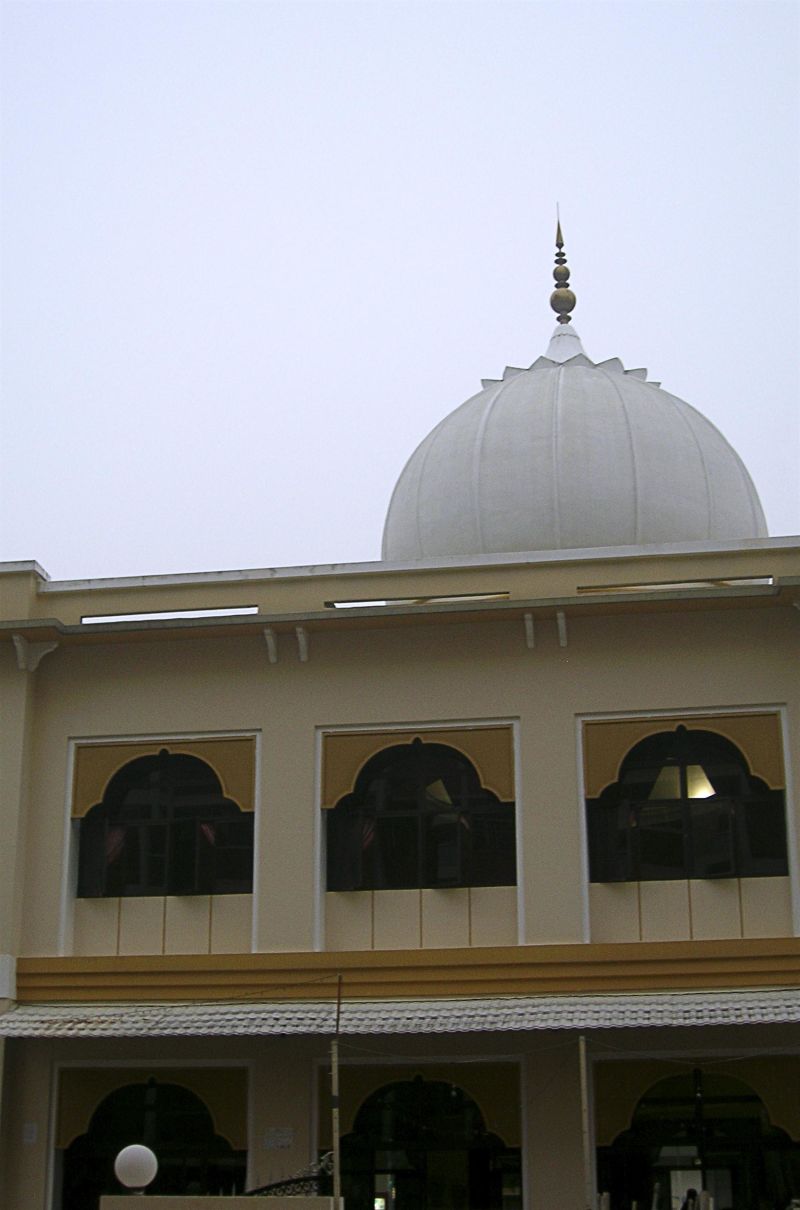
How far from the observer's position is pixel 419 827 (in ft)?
57.5

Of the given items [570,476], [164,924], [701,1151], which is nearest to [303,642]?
[164,924]

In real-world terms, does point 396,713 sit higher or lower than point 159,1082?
higher

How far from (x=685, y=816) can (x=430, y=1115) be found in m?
3.95

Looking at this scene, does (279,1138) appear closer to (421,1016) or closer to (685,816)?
(421,1016)

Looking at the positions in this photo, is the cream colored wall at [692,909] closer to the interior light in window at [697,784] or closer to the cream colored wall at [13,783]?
the interior light in window at [697,784]

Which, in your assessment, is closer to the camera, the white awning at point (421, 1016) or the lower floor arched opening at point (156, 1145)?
the white awning at point (421, 1016)

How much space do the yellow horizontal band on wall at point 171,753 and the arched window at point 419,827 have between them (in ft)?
3.29

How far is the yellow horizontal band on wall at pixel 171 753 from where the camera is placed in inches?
703

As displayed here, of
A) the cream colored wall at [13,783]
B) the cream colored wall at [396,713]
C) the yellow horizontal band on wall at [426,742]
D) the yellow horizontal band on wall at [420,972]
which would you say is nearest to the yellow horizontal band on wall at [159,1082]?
the yellow horizontal band on wall at [420,972]

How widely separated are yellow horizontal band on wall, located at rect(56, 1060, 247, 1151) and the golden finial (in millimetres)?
12118

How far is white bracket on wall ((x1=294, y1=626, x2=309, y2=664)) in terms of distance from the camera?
17781 mm

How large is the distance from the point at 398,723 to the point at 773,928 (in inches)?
168

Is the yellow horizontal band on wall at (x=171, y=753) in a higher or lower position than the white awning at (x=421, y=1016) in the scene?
higher

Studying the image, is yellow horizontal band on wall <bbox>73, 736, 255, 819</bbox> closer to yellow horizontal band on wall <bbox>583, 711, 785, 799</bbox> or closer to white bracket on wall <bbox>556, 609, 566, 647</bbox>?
white bracket on wall <bbox>556, 609, 566, 647</bbox>
